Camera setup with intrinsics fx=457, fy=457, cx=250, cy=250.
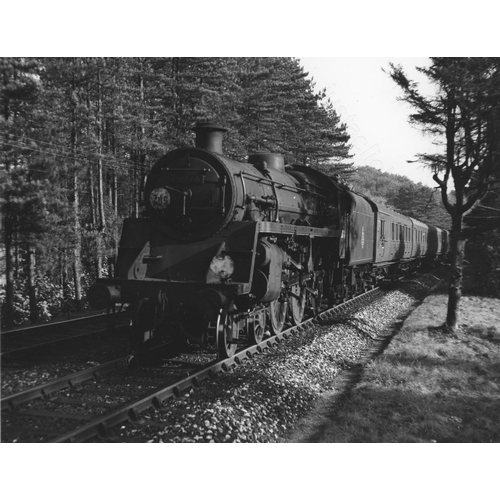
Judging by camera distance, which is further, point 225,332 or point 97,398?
point 225,332

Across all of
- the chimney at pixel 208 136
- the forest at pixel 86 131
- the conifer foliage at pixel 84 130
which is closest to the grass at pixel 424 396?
the chimney at pixel 208 136

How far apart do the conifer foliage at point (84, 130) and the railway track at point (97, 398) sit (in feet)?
18.5

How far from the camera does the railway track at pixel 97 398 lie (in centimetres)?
465

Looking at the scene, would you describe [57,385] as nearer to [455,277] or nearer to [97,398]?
[97,398]

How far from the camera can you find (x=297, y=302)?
10.3 m

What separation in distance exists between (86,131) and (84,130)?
19 cm

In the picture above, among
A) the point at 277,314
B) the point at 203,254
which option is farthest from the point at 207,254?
the point at 277,314

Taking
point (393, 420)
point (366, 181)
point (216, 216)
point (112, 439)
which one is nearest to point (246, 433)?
point (112, 439)

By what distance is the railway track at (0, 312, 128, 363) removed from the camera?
7711 millimetres

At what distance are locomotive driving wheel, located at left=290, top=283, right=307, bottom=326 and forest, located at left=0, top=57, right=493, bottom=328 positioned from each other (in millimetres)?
4261

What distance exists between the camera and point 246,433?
5012mm

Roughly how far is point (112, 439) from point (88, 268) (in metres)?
18.4

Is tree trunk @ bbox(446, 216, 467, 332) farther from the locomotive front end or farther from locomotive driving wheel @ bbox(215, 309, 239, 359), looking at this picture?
the locomotive front end

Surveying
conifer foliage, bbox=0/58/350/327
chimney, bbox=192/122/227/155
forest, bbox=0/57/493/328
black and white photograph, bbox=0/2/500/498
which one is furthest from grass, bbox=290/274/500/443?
conifer foliage, bbox=0/58/350/327
